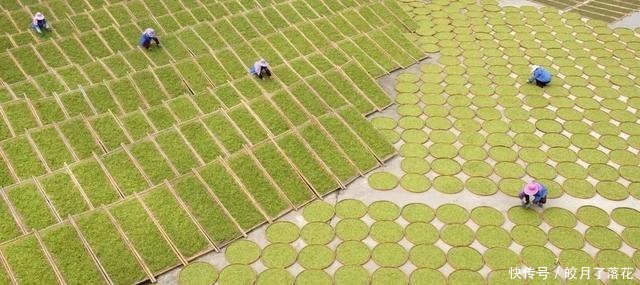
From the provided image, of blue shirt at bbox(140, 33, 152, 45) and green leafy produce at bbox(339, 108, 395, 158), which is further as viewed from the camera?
blue shirt at bbox(140, 33, 152, 45)

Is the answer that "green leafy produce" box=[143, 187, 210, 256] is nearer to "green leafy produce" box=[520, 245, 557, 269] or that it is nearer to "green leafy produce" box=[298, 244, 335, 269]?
"green leafy produce" box=[298, 244, 335, 269]

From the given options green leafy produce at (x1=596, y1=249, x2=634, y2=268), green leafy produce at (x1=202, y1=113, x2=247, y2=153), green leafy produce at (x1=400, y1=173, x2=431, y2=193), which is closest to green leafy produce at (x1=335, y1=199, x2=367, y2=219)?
green leafy produce at (x1=400, y1=173, x2=431, y2=193)

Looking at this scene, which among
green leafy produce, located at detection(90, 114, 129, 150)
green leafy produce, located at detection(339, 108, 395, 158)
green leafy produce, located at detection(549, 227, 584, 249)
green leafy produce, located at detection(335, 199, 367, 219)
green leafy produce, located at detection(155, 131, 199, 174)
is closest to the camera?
green leafy produce, located at detection(549, 227, 584, 249)

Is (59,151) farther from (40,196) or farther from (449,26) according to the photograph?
(449,26)

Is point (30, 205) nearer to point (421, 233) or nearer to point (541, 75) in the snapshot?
point (421, 233)

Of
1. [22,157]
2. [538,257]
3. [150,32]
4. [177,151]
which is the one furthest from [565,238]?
[150,32]

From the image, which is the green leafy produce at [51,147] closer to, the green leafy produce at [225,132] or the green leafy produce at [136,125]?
the green leafy produce at [136,125]
